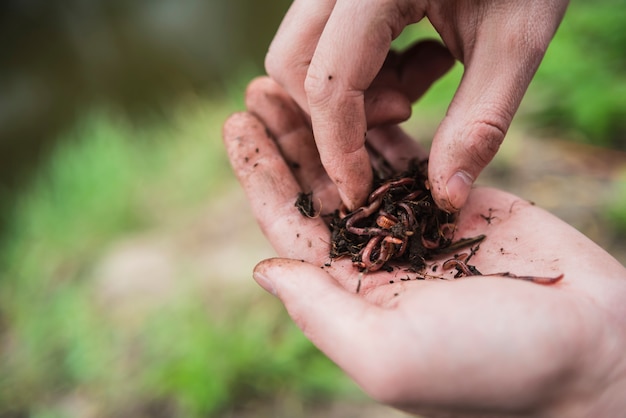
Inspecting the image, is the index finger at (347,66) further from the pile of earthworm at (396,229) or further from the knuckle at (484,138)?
the knuckle at (484,138)

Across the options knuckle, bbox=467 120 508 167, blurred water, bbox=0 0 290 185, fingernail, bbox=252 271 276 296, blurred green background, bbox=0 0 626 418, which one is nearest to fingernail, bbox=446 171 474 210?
knuckle, bbox=467 120 508 167

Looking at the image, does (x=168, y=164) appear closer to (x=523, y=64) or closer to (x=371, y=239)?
(x=371, y=239)

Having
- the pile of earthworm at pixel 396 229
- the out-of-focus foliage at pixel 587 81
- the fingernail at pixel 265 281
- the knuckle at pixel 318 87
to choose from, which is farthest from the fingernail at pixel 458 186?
the out-of-focus foliage at pixel 587 81

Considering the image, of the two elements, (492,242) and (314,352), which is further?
(314,352)

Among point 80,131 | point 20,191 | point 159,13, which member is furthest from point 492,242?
point 159,13

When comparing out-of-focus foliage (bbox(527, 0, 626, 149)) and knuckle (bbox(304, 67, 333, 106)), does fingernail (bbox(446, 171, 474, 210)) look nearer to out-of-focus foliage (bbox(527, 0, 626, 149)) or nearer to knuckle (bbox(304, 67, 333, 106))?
knuckle (bbox(304, 67, 333, 106))

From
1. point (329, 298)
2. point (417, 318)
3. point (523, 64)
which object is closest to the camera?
point (417, 318)

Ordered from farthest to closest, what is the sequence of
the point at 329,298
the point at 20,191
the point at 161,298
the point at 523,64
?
the point at 20,191, the point at 161,298, the point at 523,64, the point at 329,298
